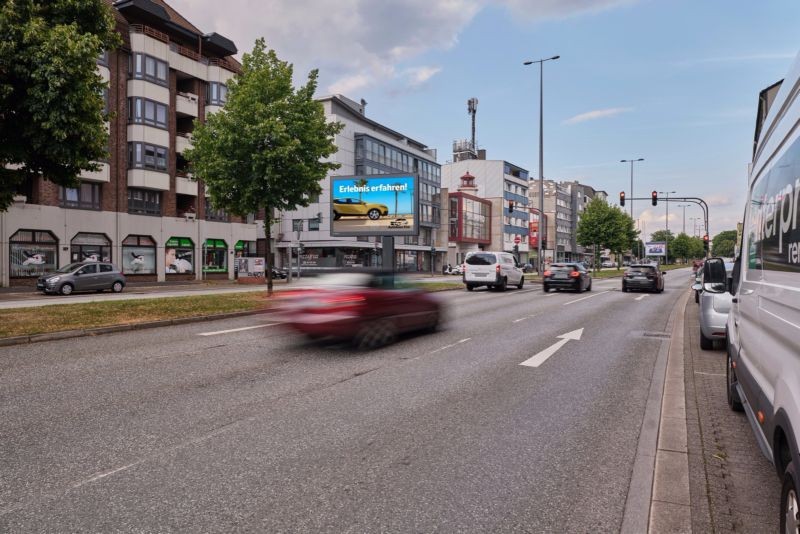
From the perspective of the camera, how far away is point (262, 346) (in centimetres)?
895

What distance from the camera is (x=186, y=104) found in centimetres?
3894

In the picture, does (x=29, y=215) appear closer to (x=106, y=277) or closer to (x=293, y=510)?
(x=106, y=277)

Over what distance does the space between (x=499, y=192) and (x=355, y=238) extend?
125 feet

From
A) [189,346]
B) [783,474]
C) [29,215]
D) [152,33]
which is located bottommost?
[189,346]

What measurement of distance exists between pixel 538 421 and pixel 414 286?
543cm

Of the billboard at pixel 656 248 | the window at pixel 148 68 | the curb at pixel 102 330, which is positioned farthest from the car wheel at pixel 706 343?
the billboard at pixel 656 248

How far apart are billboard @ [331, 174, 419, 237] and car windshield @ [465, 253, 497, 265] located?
12.2 ft

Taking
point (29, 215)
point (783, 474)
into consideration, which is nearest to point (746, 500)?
point (783, 474)

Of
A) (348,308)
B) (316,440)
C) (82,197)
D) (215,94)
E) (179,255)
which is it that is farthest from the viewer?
(215,94)

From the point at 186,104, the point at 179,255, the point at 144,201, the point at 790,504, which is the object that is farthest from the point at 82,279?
the point at 790,504

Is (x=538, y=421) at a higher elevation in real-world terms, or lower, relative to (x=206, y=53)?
Result: lower

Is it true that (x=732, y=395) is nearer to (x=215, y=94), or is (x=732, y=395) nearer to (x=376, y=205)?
(x=376, y=205)

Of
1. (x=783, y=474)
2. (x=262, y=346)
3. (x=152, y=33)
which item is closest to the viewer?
(x=783, y=474)

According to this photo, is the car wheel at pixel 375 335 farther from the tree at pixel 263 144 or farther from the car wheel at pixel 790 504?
the tree at pixel 263 144
